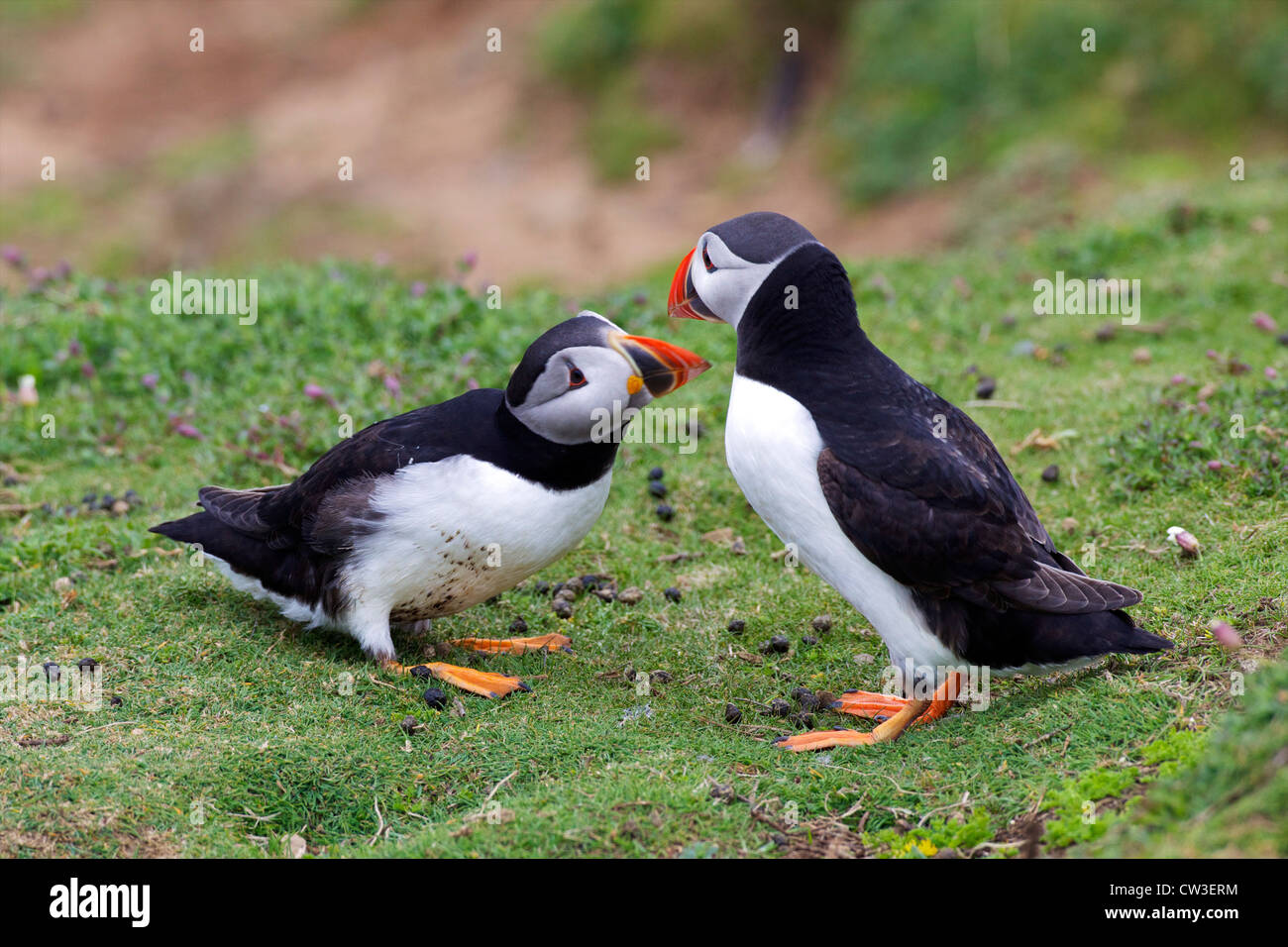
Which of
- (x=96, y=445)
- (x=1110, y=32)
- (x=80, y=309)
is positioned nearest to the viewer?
(x=96, y=445)

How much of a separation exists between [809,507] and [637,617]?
4.59 feet

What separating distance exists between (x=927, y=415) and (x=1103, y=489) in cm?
190

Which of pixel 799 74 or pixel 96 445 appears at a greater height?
pixel 799 74

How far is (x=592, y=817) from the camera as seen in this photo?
3826 mm

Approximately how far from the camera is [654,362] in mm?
4738

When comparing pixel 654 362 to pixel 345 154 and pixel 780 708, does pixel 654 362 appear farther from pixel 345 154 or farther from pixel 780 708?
pixel 345 154

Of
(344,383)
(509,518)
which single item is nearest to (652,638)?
(509,518)

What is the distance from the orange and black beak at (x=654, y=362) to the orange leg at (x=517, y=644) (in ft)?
4.05

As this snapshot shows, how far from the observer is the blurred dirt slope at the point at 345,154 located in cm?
1427

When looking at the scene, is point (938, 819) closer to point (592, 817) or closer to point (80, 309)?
point (592, 817)

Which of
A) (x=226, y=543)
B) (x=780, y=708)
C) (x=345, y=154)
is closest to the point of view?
(x=780, y=708)

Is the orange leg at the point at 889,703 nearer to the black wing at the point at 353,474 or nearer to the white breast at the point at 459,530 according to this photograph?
the white breast at the point at 459,530

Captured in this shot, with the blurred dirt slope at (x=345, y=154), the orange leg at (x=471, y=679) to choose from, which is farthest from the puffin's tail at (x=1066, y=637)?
the blurred dirt slope at (x=345, y=154)

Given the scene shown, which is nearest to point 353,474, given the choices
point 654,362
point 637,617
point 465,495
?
point 465,495
